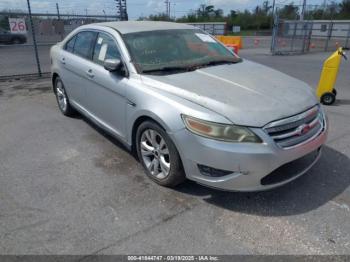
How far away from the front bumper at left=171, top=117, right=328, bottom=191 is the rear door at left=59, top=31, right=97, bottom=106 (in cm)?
212

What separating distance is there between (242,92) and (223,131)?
560mm

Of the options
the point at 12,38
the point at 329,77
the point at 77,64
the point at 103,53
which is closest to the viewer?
the point at 103,53

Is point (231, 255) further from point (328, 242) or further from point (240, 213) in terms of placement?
point (328, 242)

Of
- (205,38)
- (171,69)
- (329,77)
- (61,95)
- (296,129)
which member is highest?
(205,38)

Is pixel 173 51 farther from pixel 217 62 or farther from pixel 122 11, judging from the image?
pixel 122 11

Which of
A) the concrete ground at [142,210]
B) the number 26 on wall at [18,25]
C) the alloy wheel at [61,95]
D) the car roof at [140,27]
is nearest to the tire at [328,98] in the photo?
the concrete ground at [142,210]

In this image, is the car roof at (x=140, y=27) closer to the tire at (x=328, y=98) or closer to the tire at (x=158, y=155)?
the tire at (x=158, y=155)

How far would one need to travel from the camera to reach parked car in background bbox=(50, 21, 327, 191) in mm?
2594

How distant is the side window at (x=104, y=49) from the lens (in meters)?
3.72

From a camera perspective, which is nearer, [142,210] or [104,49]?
[142,210]

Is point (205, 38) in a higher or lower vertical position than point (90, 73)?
higher

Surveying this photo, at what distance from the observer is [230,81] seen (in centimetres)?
319

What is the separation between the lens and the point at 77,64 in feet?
14.7

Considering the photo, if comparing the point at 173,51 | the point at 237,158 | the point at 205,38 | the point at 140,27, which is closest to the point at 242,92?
the point at 237,158
